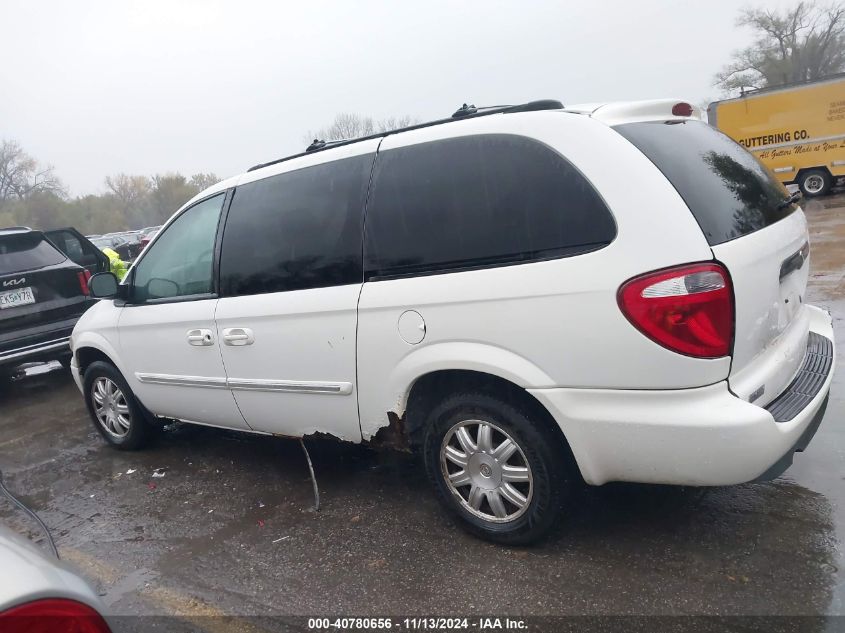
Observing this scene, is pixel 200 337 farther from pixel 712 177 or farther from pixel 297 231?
pixel 712 177

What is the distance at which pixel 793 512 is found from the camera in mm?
2850

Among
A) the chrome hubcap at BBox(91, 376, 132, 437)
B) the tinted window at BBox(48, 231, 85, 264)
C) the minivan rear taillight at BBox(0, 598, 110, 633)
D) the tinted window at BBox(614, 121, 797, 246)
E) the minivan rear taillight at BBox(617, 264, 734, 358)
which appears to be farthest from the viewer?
the tinted window at BBox(48, 231, 85, 264)

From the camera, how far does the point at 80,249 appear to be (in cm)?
939

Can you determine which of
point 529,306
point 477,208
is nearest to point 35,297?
point 477,208

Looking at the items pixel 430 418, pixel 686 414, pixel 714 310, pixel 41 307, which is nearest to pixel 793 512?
pixel 686 414

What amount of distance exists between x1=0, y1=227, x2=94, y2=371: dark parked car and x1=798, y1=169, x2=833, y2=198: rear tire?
18.6 m

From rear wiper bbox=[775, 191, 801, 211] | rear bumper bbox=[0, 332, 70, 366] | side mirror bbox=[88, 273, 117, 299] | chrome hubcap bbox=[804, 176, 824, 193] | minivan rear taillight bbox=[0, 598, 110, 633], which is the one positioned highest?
chrome hubcap bbox=[804, 176, 824, 193]

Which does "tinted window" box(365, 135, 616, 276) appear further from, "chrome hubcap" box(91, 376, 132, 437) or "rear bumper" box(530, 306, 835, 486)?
"chrome hubcap" box(91, 376, 132, 437)

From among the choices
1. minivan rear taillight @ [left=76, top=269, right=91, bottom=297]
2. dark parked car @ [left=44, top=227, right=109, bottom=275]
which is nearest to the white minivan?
minivan rear taillight @ [left=76, top=269, right=91, bottom=297]

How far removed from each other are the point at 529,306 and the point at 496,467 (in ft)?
2.57

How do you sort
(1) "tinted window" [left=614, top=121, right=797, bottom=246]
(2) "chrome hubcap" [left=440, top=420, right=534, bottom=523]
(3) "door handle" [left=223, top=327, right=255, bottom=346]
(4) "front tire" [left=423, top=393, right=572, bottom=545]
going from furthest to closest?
(3) "door handle" [left=223, top=327, right=255, bottom=346], (2) "chrome hubcap" [left=440, top=420, right=534, bottom=523], (4) "front tire" [left=423, top=393, right=572, bottom=545], (1) "tinted window" [left=614, top=121, right=797, bottom=246]

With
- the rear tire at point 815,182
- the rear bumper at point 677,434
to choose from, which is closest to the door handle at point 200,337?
the rear bumper at point 677,434

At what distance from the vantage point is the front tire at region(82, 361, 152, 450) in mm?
4535

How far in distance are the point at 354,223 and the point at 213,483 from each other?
2.14 metres
